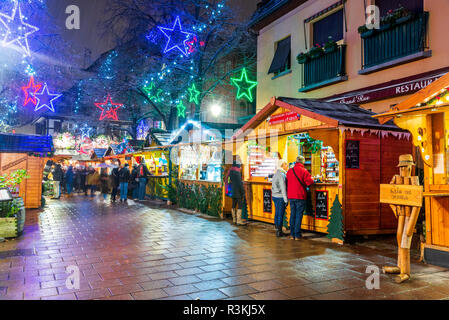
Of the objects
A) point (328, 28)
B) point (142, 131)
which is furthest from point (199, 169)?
point (142, 131)

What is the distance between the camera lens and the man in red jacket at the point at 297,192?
7965 millimetres

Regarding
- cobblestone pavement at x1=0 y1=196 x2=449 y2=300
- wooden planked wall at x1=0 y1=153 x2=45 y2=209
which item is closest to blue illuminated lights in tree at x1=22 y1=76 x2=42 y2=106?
wooden planked wall at x1=0 y1=153 x2=45 y2=209

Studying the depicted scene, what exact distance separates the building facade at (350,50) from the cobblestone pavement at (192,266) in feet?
16.3

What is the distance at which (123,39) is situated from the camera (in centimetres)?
2248

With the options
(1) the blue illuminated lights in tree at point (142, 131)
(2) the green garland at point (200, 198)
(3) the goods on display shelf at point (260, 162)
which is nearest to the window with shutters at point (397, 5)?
(3) the goods on display shelf at point (260, 162)

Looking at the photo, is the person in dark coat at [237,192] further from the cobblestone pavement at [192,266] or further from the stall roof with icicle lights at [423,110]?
the stall roof with icicle lights at [423,110]

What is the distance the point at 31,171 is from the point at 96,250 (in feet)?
29.0

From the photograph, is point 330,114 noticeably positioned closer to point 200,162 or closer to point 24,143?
point 200,162

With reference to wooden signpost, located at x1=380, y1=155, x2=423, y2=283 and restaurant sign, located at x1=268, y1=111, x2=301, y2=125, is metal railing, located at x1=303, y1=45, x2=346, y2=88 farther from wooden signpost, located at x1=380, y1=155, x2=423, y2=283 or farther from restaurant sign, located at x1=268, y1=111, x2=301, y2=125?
wooden signpost, located at x1=380, y1=155, x2=423, y2=283

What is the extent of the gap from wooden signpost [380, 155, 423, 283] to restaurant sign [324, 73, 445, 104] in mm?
4403

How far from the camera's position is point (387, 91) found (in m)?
9.73

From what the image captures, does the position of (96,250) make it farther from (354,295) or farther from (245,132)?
(245,132)

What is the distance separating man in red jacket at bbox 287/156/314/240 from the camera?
26.1ft
